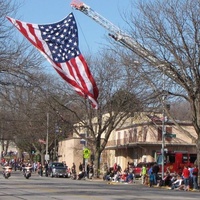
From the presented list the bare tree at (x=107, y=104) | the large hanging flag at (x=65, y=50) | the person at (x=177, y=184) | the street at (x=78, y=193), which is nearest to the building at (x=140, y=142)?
the bare tree at (x=107, y=104)

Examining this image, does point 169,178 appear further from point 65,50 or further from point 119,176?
point 65,50

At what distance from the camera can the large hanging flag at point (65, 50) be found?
20.7 metres

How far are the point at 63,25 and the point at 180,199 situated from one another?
10.4 m

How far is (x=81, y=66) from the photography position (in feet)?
68.1

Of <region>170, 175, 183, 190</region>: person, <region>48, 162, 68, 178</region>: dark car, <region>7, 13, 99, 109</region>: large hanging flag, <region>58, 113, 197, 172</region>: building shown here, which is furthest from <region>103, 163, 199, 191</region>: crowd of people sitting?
<region>7, 13, 99, 109</region>: large hanging flag

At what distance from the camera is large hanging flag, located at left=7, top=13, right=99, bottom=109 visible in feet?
68.0

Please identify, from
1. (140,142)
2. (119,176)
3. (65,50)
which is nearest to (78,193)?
(65,50)

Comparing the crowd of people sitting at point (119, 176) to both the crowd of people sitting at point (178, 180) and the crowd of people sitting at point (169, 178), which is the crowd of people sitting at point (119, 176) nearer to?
the crowd of people sitting at point (169, 178)

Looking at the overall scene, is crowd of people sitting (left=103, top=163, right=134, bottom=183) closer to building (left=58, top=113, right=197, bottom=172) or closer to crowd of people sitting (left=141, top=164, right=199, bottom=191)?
crowd of people sitting (left=141, top=164, right=199, bottom=191)

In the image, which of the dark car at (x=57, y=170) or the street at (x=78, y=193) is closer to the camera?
the street at (x=78, y=193)

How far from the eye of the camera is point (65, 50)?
20.9 meters

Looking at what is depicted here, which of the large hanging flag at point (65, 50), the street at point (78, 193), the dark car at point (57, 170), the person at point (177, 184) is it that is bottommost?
the street at point (78, 193)

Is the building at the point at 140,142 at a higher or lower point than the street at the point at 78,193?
higher

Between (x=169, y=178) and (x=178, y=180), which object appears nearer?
(x=178, y=180)
